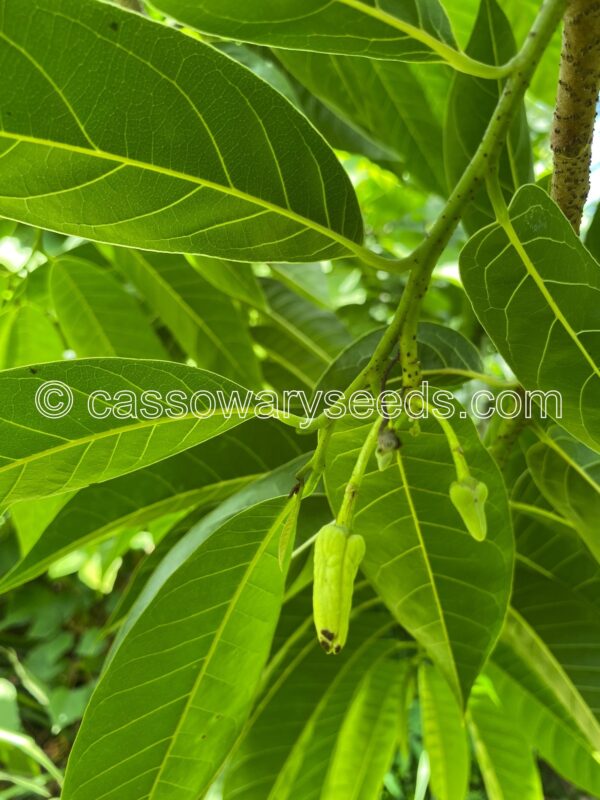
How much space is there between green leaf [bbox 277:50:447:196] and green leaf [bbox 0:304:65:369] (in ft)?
1.47

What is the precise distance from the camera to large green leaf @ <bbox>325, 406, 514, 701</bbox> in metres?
0.55

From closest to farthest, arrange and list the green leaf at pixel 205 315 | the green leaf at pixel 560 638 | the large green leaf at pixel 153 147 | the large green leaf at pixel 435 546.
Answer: the large green leaf at pixel 153 147 < the large green leaf at pixel 435 546 < the green leaf at pixel 560 638 < the green leaf at pixel 205 315

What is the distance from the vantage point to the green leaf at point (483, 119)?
0.61 m

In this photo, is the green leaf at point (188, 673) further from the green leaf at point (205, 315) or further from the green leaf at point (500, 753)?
the green leaf at point (500, 753)

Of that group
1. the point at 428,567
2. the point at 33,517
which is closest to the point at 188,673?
the point at 428,567

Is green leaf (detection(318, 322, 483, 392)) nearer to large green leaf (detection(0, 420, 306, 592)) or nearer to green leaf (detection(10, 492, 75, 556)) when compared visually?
large green leaf (detection(0, 420, 306, 592))

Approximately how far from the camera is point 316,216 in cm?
49

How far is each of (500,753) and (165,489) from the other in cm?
65

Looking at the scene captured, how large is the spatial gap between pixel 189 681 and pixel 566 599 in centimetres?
49

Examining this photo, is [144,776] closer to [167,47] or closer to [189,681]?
[189,681]

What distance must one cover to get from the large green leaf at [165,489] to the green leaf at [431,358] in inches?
7.1

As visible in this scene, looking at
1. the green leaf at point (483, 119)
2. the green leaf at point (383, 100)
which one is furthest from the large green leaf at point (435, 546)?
the green leaf at point (383, 100)

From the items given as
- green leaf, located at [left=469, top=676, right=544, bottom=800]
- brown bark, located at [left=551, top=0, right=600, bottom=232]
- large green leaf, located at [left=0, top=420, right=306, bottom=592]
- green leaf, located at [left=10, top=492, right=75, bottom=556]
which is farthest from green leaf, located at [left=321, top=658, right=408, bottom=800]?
brown bark, located at [left=551, top=0, right=600, bottom=232]

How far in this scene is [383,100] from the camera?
869 millimetres
